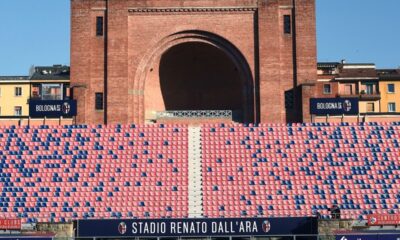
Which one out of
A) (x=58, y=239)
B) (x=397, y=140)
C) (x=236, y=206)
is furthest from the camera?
(x=397, y=140)

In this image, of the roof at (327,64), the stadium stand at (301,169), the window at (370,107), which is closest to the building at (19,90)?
the roof at (327,64)

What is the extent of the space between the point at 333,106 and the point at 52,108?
19.4 meters

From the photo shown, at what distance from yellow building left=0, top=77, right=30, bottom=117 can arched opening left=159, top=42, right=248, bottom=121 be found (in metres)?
27.9

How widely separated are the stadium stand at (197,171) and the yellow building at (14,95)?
3149cm

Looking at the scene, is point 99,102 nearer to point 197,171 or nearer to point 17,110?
point 197,171

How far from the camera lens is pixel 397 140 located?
4266 cm

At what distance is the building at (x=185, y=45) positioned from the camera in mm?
48062

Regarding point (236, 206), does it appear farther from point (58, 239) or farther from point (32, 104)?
point (32, 104)

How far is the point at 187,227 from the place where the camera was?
33031mm

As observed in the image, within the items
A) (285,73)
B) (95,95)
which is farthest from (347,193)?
(95,95)

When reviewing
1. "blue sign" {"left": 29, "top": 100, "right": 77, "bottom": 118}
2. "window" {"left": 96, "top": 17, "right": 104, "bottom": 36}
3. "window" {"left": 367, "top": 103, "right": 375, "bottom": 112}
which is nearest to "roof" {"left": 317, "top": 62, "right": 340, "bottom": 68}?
"window" {"left": 367, "top": 103, "right": 375, "bottom": 112}

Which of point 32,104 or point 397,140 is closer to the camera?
point 397,140

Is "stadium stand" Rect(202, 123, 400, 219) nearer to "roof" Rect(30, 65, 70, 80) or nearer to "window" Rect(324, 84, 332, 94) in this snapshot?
"window" Rect(324, 84, 332, 94)

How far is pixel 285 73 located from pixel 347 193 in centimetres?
1334
